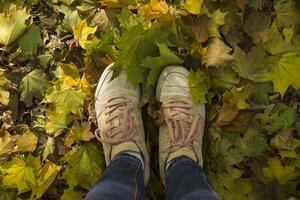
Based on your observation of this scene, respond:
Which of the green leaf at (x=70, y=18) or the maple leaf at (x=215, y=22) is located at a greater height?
the green leaf at (x=70, y=18)

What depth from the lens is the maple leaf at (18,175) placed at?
4.75ft

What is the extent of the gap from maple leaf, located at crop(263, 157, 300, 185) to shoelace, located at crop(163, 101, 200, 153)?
0.29m

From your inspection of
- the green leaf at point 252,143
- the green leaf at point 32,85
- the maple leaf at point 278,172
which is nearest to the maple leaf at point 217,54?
the green leaf at point 252,143

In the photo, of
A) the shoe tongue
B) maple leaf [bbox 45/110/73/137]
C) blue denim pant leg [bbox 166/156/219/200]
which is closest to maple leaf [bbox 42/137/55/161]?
maple leaf [bbox 45/110/73/137]

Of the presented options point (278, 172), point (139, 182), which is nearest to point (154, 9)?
point (139, 182)

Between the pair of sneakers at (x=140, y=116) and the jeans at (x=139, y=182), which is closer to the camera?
the jeans at (x=139, y=182)

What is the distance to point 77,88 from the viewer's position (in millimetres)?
1505

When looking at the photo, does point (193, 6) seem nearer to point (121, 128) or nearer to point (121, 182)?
point (121, 128)

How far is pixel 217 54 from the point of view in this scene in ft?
4.73

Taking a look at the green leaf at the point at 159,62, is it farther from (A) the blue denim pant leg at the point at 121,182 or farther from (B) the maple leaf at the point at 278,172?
(B) the maple leaf at the point at 278,172

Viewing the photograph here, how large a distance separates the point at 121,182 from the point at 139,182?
9cm

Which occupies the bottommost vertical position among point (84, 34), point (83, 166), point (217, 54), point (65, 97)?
point (83, 166)

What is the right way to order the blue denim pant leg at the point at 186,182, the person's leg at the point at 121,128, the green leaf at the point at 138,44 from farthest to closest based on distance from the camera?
the green leaf at the point at 138,44, the person's leg at the point at 121,128, the blue denim pant leg at the point at 186,182

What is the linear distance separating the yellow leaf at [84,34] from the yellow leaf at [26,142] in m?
0.38
